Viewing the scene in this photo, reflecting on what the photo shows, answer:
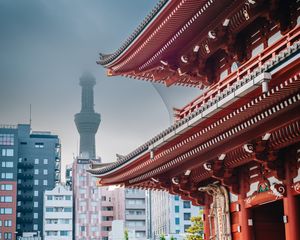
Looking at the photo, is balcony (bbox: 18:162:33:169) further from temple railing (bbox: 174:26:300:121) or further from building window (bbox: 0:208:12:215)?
temple railing (bbox: 174:26:300:121)

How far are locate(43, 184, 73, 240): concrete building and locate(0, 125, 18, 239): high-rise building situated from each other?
8.24 meters

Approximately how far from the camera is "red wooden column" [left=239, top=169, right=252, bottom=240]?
851 inches

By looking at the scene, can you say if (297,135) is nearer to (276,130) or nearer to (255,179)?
(276,130)

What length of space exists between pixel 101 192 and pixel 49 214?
1158cm

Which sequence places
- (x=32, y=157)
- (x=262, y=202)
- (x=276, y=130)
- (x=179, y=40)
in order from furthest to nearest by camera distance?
(x=32, y=157) < (x=179, y=40) < (x=262, y=202) < (x=276, y=130)

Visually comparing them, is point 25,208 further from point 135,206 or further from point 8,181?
point 135,206

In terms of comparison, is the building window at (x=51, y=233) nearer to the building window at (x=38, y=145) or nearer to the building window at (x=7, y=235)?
the building window at (x=7, y=235)

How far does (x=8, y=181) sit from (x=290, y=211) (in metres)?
120

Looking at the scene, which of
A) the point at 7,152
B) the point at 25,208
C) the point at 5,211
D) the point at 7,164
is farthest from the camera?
the point at 25,208

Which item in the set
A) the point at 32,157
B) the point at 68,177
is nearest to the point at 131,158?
the point at 32,157

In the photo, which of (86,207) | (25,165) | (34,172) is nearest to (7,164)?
(25,165)

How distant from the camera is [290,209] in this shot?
18953mm

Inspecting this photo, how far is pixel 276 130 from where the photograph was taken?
18219mm

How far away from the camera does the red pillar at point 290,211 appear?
18.6 meters
